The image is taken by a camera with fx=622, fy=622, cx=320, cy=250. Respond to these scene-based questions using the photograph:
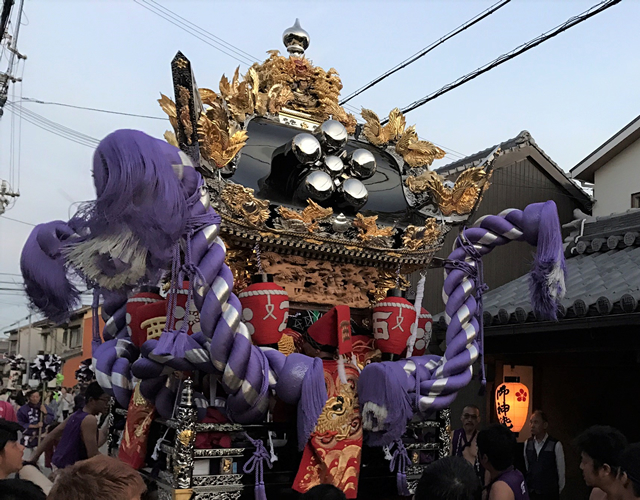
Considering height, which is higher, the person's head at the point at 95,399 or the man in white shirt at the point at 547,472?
the person's head at the point at 95,399

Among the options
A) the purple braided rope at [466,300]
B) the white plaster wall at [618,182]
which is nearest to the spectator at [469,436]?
the purple braided rope at [466,300]

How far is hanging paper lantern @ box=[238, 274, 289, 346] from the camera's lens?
3781mm

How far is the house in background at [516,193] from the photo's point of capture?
1087 cm

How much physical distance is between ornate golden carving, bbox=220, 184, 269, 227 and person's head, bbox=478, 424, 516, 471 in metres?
1.93

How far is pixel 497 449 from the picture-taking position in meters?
3.13

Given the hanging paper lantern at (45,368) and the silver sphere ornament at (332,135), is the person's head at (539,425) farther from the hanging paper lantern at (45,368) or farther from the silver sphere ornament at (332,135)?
the hanging paper lantern at (45,368)

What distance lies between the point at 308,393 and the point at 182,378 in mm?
792

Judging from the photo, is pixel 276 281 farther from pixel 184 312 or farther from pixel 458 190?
pixel 458 190

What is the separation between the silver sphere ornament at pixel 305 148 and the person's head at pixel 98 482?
2.89 metres

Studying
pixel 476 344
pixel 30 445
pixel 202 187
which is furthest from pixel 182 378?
pixel 30 445

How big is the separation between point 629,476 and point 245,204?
2.63m

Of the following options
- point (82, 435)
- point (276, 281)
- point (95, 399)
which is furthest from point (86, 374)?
point (276, 281)

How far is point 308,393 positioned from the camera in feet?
11.7

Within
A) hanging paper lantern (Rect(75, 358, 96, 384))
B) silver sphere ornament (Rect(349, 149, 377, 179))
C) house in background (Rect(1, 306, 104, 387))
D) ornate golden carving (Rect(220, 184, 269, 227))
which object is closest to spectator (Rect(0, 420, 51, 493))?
ornate golden carving (Rect(220, 184, 269, 227))
